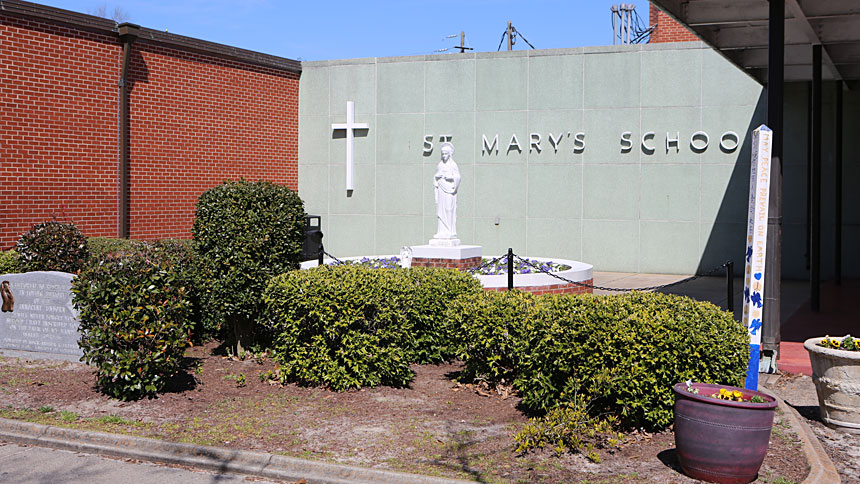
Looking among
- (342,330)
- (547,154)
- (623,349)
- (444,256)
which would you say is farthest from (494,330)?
(547,154)

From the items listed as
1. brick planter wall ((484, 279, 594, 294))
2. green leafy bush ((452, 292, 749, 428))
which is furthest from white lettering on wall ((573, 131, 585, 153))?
green leafy bush ((452, 292, 749, 428))

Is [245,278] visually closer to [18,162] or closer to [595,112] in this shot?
[18,162]

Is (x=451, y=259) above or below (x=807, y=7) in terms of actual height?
below

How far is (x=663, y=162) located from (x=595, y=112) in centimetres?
199

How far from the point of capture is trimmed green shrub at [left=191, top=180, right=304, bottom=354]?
8938 millimetres

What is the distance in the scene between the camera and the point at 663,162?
1884 centimetres

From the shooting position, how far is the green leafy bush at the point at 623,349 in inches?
254

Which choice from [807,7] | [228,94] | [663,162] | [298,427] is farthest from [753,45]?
[228,94]

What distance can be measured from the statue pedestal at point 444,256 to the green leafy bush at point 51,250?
18.4 ft

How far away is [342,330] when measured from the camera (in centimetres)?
793

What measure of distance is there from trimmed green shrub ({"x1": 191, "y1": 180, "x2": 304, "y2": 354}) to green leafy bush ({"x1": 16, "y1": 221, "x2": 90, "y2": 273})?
9.87ft

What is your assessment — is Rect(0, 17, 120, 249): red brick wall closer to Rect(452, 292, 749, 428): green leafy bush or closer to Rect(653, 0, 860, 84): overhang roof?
Rect(653, 0, 860, 84): overhang roof

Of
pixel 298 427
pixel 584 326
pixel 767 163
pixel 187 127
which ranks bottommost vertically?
pixel 298 427

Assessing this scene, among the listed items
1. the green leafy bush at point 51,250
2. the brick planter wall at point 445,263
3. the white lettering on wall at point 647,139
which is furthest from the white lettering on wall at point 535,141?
the green leafy bush at point 51,250
